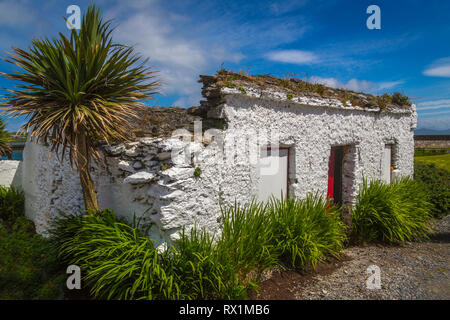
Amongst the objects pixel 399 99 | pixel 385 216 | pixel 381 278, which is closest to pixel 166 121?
pixel 381 278

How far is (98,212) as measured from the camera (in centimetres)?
448

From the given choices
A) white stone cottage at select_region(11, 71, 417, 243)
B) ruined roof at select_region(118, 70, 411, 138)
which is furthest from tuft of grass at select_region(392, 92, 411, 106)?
ruined roof at select_region(118, 70, 411, 138)

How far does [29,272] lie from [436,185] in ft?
38.8

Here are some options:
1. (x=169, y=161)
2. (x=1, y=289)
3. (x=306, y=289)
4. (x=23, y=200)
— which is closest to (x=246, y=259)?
(x=306, y=289)

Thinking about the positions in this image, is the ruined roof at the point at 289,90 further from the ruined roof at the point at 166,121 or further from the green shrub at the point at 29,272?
the green shrub at the point at 29,272

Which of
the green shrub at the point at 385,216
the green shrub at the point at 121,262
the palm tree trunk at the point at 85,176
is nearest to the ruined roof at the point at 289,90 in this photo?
the palm tree trunk at the point at 85,176

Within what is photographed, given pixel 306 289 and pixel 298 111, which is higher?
pixel 298 111

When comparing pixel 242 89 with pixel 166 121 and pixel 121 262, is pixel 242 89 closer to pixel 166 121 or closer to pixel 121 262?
pixel 166 121

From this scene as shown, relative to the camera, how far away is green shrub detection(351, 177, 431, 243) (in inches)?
251

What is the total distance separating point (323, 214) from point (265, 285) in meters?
1.91

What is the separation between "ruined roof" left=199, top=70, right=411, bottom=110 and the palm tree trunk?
2218mm

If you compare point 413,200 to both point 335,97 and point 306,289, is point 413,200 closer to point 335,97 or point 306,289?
point 335,97

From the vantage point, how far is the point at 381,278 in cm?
471

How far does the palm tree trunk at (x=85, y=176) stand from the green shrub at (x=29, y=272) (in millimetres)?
1245
